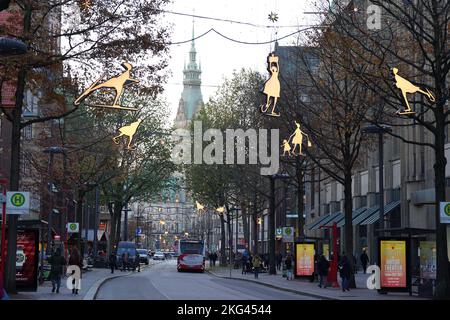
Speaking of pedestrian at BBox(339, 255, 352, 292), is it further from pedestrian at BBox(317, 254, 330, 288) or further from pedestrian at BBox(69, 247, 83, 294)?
pedestrian at BBox(69, 247, 83, 294)

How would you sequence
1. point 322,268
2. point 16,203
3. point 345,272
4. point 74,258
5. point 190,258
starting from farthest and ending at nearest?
1. point 190,258
2. point 322,268
3. point 345,272
4. point 74,258
5. point 16,203

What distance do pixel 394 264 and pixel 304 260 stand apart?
562 inches

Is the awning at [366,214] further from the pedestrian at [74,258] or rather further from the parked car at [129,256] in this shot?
the pedestrian at [74,258]

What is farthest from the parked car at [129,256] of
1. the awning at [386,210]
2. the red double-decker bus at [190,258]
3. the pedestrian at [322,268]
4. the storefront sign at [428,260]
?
the storefront sign at [428,260]

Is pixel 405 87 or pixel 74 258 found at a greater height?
pixel 405 87

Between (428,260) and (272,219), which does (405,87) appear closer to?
(428,260)

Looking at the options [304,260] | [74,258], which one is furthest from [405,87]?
[304,260]

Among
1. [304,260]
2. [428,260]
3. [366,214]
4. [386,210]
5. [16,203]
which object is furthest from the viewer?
[366,214]

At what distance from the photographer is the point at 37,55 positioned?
26219 millimetres

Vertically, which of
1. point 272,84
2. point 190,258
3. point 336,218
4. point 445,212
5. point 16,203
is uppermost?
point 272,84

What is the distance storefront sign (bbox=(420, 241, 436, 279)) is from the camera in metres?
30.9

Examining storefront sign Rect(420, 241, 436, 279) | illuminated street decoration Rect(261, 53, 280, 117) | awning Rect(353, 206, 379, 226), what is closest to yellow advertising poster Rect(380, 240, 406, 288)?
storefront sign Rect(420, 241, 436, 279)

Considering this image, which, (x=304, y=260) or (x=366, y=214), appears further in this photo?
(x=366, y=214)

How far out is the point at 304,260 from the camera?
154 feet
